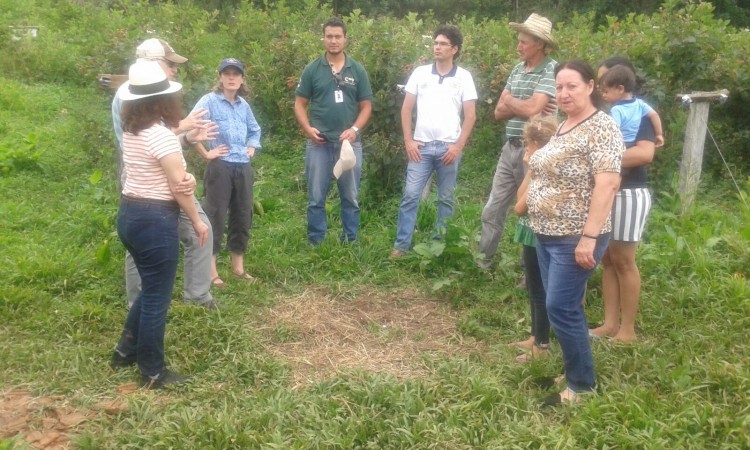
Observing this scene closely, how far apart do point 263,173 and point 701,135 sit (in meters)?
4.44

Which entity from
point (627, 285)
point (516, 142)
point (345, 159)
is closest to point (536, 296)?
point (627, 285)

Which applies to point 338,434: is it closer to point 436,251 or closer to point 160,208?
point 160,208

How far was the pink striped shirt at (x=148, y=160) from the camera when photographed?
12.4 feet

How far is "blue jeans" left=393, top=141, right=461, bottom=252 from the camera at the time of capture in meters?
5.89

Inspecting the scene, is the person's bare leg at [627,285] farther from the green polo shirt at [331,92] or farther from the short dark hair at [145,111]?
the short dark hair at [145,111]

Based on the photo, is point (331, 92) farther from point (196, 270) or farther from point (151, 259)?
point (151, 259)

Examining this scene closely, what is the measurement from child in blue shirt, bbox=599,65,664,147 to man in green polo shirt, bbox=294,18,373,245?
2.27 m

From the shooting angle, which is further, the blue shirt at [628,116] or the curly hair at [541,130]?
the blue shirt at [628,116]

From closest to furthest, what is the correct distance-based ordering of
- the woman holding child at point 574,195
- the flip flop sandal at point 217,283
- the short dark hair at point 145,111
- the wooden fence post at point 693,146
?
the woman holding child at point 574,195
the short dark hair at point 145,111
the flip flop sandal at point 217,283
the wooden fence post at point 693,146

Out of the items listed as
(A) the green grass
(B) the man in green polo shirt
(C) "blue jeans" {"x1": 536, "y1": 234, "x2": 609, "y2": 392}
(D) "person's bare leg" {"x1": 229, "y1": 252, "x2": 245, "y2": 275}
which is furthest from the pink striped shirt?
(B) the man in green polo shirt

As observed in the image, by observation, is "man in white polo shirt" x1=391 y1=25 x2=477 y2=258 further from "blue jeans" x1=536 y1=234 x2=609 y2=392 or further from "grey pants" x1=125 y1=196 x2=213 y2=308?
"blue jeans" x1=536 y1=234 x2=609 y2=392

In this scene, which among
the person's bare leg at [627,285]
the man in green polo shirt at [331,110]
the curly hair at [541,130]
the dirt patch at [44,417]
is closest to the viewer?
the dirt patch at [44,417]

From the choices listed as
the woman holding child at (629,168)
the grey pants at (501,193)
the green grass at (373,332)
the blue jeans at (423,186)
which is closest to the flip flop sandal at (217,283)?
the green grass at (373,332)

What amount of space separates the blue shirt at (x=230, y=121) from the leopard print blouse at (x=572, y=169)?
2.44m
